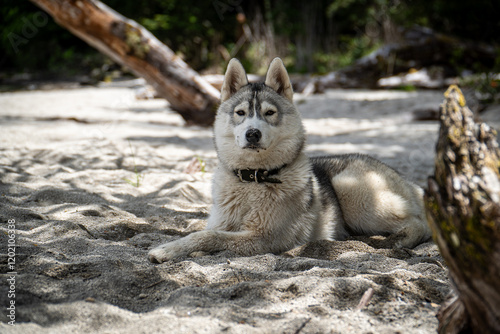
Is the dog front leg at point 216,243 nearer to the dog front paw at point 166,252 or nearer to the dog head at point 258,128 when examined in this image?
the dog front paw at point 166,252

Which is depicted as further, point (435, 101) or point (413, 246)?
point (435, 101)

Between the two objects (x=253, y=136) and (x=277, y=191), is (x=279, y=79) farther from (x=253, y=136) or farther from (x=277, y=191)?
(x=277, y=191)

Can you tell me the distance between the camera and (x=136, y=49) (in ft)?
26.3

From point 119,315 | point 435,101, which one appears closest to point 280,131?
point 119,315

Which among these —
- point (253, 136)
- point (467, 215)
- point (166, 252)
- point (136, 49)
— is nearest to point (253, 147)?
point (253, 136)

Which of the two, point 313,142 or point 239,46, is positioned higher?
point 239,46

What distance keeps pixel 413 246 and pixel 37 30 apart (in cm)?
2020

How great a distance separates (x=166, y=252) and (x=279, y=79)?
1.93m

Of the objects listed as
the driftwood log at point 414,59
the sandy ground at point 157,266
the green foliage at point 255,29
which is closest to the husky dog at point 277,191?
the sandy ground at point 157,266

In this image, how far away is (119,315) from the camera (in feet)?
6.64

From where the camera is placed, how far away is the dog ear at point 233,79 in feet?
12.8

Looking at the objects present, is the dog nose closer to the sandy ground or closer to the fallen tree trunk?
the sandy ground

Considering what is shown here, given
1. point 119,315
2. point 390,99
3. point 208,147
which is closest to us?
point 119,315

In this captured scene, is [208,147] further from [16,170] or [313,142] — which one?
[16,170]
